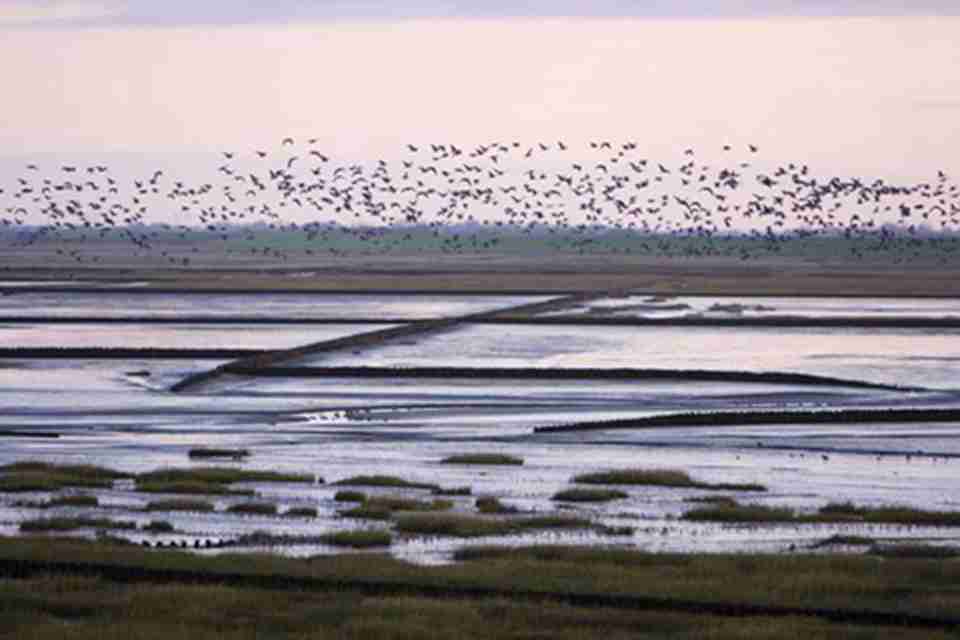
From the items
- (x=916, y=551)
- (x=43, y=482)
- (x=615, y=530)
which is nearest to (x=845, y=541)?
(x=916, y=551)

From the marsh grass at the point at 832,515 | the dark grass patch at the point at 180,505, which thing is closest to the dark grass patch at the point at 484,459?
the dark grass patch at the point at 180,505

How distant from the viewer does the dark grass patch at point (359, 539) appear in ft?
72.6

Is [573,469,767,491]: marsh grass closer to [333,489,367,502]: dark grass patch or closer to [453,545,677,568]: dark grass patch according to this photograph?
[333,489,367,502]: dark grass patch

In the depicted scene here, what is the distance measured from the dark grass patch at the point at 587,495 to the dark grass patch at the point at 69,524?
513 cm

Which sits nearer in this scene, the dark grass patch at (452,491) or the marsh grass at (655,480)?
the dark grass patch at (452,491)

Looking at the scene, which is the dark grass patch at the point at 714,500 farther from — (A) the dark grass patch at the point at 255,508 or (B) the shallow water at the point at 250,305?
(B) the shallow water at the point at 250,305

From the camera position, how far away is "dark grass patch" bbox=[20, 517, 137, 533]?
23.1 metres

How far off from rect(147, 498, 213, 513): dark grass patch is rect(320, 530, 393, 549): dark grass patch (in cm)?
273

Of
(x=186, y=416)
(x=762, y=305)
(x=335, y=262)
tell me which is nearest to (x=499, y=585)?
(x=186, y=416)

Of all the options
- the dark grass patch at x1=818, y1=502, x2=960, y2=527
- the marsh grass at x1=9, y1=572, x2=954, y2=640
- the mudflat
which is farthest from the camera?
the mudflat

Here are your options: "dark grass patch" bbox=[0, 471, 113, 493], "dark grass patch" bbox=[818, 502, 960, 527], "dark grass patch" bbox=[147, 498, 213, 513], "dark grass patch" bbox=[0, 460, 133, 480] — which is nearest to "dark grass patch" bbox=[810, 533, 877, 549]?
"dark grass patch" bbox=[818, 502, 960, 527]

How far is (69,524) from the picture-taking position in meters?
23.3

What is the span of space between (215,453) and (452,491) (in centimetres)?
532

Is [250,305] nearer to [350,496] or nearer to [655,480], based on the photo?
[655,480]
